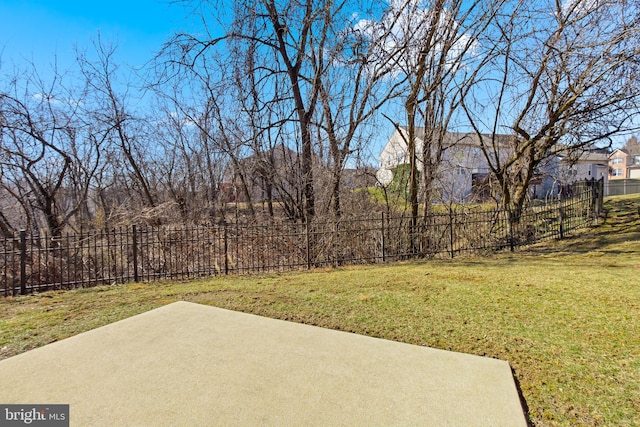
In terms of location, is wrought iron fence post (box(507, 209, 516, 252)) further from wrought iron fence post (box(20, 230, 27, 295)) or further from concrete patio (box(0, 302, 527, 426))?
wrought iron fence post (box(20, 230, 27, 295))

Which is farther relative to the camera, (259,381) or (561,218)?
(561,218)

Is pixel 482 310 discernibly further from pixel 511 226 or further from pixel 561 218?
pixel 561 218

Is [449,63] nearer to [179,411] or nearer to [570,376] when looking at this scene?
[570,376]

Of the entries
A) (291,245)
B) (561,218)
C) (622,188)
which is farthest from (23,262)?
(622,188)

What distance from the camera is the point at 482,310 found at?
3814 mm

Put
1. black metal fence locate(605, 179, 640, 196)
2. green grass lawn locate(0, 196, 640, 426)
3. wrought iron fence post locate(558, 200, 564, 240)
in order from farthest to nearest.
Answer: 1. black metal fence locate(605, 179, 640, 196)
2. wrought iron fence post locate(558, 200, 564, 240)
3. green grass lawn locate(0, 196, 640, 426)

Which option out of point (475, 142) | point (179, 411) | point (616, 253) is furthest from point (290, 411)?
point (475, 142)

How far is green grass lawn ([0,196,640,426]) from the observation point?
7.48 feet

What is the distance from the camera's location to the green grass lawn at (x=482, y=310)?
228 centimetres

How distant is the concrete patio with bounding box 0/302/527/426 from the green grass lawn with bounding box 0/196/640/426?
0.33 metres

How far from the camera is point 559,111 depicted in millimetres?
7973

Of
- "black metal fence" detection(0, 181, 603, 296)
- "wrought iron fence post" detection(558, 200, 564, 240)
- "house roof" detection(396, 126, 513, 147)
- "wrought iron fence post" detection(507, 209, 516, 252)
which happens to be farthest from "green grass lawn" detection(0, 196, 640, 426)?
"house roof" detection(396, 126, 513, 147)

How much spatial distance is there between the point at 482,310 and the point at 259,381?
2.84 m

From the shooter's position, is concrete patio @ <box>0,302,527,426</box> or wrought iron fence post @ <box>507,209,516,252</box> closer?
concrete patio @ <box>0,302,527,426</box>
